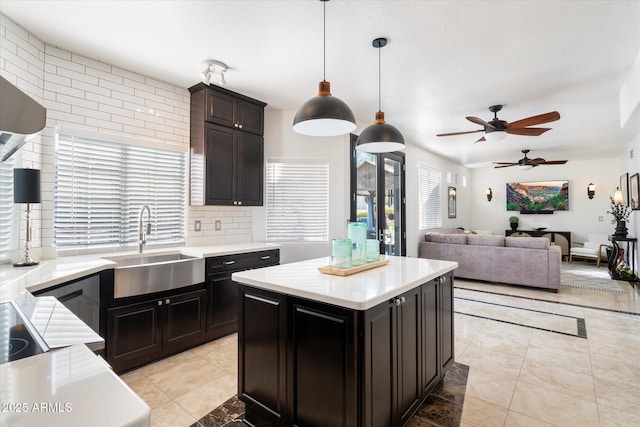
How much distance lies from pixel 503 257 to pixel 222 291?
4.86 m

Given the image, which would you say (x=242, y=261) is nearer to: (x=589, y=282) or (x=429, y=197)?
(x=429, y=197)

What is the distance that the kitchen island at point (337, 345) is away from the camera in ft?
5.11

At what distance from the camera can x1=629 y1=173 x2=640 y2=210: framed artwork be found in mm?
5480

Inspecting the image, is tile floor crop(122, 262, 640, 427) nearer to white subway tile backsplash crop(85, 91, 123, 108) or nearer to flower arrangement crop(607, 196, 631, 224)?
white subway tile backsplash crop(85, 91, 123, 108)

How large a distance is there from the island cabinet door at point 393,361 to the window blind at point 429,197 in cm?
500

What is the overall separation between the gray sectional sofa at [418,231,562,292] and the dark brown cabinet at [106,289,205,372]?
16.1ft

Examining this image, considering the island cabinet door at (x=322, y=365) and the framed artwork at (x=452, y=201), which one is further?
the framed artwork at (x=452, y=201)

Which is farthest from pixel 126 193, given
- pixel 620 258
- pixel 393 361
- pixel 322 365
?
pixel 620 258

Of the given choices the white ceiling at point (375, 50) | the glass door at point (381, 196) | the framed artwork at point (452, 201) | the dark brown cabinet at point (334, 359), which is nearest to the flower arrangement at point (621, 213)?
the white ceiling at point (375, 50)

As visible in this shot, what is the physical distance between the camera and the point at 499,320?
12.8 ft

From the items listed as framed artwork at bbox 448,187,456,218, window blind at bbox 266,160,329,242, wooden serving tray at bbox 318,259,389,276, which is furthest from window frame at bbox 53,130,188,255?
framed artwork at bbox 448,187,456,218

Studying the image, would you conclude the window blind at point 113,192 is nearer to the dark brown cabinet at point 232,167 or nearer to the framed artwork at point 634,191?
the dark brown cabinet at point 232,167

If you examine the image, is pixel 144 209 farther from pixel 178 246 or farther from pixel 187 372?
pixel 187 372

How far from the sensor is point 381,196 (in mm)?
5344
